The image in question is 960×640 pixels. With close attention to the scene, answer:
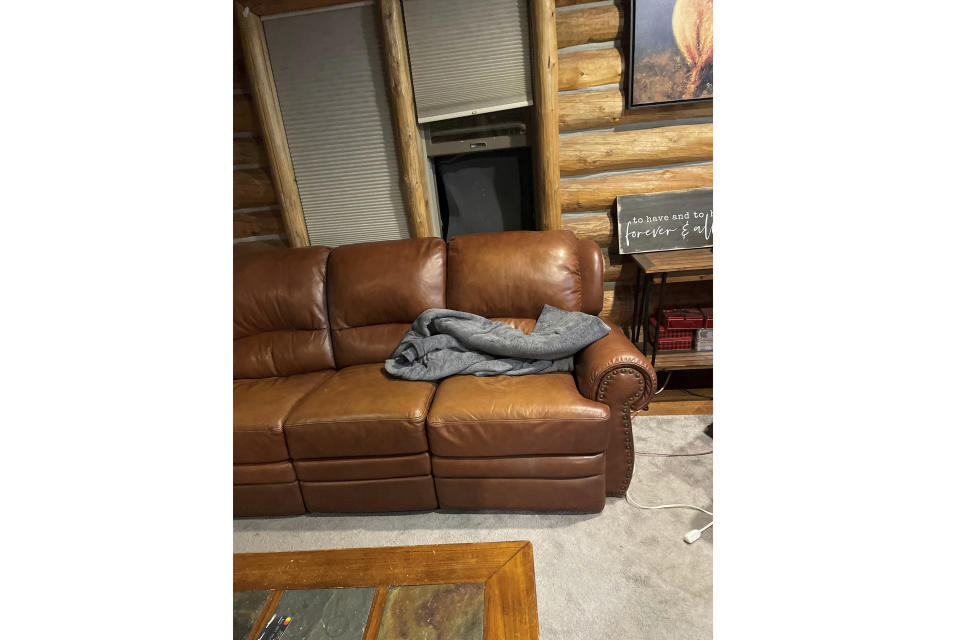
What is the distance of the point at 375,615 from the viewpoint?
88cm

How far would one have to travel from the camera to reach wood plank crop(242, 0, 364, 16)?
2.39m

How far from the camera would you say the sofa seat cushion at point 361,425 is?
1.64m

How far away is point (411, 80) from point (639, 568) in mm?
2556

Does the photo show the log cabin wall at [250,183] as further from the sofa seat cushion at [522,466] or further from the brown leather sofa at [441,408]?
the sofa seat cushion at [522,466]

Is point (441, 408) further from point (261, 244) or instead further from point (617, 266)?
point (261, 244)

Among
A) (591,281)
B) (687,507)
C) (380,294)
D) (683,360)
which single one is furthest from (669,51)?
(687,507)

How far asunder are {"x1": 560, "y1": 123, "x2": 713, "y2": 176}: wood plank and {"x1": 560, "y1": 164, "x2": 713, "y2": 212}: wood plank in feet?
0.18

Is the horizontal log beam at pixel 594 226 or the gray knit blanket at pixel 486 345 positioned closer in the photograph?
the gray knit blanket at pixel 486 345

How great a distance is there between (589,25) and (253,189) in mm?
2196

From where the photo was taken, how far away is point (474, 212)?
2775mm

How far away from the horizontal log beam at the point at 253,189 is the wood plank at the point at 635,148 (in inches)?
72.4

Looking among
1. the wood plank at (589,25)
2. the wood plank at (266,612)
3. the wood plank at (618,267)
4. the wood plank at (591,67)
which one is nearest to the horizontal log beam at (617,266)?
the wood plank at (618,267)
